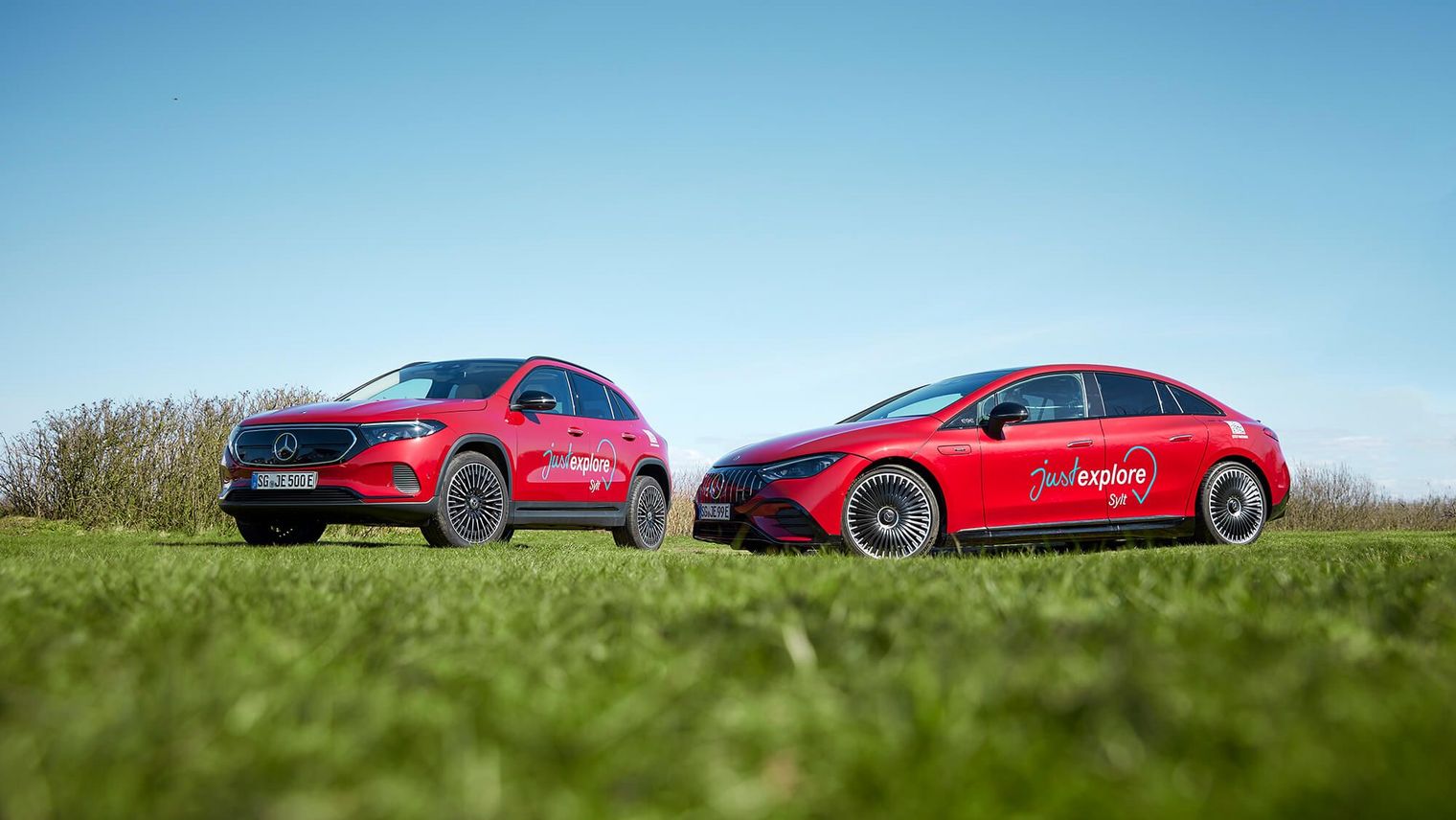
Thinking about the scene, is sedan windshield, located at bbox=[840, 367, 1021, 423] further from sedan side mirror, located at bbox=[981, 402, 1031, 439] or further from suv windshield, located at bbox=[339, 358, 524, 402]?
suv windshield, located at bbox=[339, 358, 524, 402]

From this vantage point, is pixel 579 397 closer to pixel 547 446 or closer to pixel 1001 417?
pixel 547 446

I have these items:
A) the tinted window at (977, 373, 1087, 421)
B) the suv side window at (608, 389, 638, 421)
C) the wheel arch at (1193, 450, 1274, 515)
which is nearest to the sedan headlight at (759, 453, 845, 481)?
the tinted window at (977, 373, 1087, 421)

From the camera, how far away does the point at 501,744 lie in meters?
1.70

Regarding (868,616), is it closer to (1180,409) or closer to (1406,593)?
(1406,593)

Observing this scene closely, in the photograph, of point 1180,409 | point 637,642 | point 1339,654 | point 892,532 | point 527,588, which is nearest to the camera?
point 1339,654

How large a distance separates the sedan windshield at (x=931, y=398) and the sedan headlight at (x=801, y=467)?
3.92 feet

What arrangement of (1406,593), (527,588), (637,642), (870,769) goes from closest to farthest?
(870,769) < (637,642) < (1406,593) < (527,588)

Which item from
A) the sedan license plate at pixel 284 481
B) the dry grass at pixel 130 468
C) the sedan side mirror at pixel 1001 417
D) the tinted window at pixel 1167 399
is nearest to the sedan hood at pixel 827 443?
the sedan side mirror at pixel 1001 417

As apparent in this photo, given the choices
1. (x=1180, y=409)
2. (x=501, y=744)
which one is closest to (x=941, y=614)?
(x=501, y=744)

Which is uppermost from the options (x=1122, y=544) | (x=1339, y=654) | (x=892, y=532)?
(x=1339, y=654)

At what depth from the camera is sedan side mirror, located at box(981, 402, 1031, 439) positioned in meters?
8.70

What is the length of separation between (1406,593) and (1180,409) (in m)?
6.67

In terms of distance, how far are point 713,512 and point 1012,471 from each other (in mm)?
2564

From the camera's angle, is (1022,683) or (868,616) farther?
(868,616)
